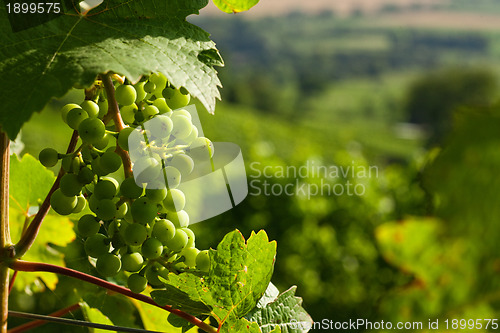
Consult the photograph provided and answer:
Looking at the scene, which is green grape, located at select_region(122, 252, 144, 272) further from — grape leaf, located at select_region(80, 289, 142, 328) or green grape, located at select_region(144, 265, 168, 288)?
grape leaf, located at select_region(80, 289, 142, 328)

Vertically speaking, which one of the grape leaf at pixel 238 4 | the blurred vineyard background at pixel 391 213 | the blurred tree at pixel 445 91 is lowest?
the blurred tree at pixel 445 91

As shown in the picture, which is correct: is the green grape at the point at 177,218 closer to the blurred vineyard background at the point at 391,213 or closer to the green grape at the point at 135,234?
the green grape at the point at 135,234

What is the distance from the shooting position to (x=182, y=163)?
468 mm

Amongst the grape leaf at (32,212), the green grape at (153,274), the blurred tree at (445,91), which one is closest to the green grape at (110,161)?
the green grape at (153,274)

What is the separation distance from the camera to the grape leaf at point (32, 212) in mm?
654

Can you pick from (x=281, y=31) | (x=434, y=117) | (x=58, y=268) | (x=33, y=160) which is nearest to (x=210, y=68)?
(x=58, y=268)

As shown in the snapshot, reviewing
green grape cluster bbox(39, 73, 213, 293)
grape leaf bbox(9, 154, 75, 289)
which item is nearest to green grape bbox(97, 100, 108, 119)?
green grape cluster bbox(39, 73, 213, 293)

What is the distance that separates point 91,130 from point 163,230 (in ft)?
0.34

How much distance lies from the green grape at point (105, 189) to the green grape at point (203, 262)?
0.31 feet

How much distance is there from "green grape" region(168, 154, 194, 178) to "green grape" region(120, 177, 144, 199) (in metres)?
0.04

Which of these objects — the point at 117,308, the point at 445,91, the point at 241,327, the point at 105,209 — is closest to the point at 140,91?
the point at 105,209

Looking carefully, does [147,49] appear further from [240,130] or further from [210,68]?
[240,130]

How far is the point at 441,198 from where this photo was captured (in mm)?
181

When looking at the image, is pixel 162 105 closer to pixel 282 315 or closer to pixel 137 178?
pixel 137 178
